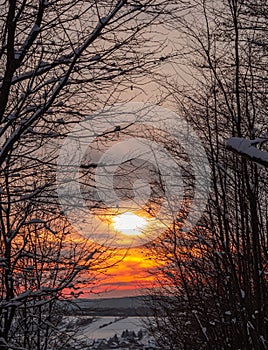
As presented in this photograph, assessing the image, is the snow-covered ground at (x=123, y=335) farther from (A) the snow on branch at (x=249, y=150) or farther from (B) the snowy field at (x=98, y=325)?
(A) the snow on branch at (x=249, y=150)

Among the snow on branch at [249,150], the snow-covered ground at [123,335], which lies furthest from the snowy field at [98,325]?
the snow on branch at [249,150]

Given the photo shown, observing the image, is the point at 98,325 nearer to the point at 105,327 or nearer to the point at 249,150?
the point at 105,327

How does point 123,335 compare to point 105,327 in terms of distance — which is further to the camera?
point 123,335

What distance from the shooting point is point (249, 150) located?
1.53 metres

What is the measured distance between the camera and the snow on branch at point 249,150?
4.74ft

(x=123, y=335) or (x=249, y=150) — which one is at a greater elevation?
(x=249, y=150)

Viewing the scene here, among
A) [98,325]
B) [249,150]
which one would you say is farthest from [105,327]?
[249,150]

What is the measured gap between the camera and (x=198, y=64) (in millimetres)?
5727

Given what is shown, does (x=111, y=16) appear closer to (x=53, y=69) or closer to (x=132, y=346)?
(x=53, y=69)

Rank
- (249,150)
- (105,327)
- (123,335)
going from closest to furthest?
(249,150) < (105,327) < (123,335)

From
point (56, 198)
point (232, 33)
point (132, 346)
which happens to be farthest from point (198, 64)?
point (132, 346)

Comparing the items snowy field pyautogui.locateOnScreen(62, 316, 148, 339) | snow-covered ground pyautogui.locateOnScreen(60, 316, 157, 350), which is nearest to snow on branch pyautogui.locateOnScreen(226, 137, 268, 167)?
snowy field pyautogui.locateOnScreen(62, 316, 148, 339)

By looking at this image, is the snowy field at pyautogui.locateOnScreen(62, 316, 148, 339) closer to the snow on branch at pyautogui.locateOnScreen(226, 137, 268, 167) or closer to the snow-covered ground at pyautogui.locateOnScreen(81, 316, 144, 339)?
the snow-covered ground at pyautogui.locateOnScreen(81, 316, 144, 339)

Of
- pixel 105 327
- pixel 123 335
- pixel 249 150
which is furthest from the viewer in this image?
pixel 123 335
